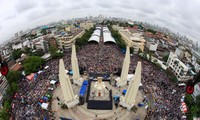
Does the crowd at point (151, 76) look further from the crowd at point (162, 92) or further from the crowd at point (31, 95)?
the crowd at point (31, 95)

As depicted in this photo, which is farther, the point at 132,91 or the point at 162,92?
the point at 162,92

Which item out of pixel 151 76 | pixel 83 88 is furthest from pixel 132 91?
pixel 151 76

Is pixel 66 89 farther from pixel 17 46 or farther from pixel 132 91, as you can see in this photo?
A: pixel 17 46

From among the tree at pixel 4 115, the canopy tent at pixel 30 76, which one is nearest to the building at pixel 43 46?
the canopy tent at pixel 30 76

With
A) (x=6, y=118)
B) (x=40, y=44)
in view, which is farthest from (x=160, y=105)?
(x=40, y=44)

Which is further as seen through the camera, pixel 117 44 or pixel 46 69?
pixel 117 44

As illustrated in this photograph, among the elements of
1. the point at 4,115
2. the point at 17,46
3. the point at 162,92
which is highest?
the point at 17,46

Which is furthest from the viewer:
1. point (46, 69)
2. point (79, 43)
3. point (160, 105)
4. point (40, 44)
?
point (79, 43)

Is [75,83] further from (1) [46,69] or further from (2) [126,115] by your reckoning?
(2) [126,115]
